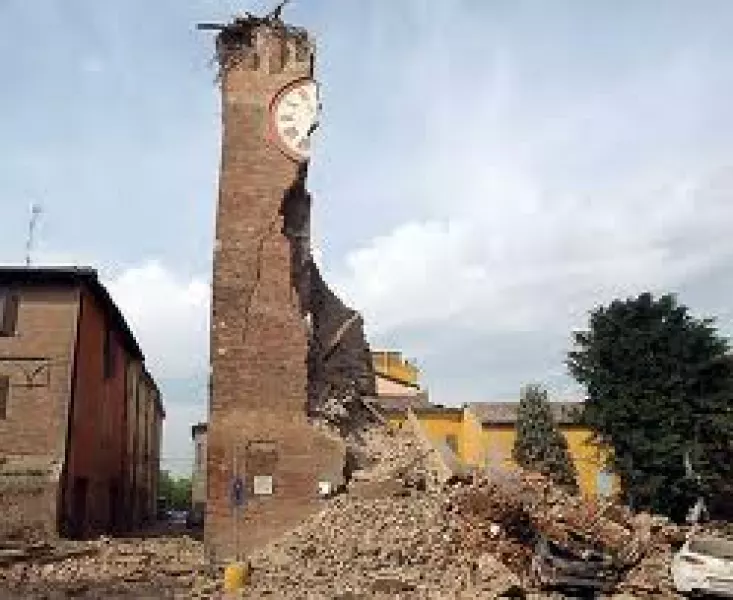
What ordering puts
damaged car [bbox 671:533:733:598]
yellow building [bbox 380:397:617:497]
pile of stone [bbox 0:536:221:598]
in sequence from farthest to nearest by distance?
yellow building [bbox 380:397:617:497] → damaged car [bbox 671:533:733:598] → pile of stone [bbox 0:536:221:598]

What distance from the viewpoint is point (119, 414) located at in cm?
3139

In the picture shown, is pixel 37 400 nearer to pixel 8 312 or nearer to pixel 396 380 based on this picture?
pixel 8 312

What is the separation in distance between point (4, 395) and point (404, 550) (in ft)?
38.0

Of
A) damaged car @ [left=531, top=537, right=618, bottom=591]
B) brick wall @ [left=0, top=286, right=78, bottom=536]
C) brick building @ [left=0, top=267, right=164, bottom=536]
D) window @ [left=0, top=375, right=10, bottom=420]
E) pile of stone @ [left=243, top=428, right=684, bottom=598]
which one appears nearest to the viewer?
pile of stone @ [left=243, top=428, right=684, bottom=598]

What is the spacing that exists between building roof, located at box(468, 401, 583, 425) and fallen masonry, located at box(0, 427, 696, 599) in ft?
74.3

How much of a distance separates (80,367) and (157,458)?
26361 mm

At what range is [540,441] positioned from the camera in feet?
125

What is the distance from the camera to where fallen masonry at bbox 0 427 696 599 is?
14727 millimetres

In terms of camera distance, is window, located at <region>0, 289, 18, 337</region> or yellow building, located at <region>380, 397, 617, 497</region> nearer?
window, located at <region>0, 289, 18, 337</region>

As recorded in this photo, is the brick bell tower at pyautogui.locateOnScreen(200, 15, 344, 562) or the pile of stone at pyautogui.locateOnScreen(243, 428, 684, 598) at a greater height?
the brick bell tower at pyautogui.locateOnScreen(200, 15, 344, 562)

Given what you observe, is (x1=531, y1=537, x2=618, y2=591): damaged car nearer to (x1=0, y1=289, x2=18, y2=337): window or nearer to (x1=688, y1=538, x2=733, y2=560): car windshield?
(x1=688, y1=538, x2=733, y2=560): car windshield

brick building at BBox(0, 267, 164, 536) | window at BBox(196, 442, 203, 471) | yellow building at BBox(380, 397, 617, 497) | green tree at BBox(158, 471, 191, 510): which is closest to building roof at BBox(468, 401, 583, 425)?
yellow building at BBox(380, 397, 617, 497)

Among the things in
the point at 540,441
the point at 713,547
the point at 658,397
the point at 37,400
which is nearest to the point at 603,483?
the point at 540,441

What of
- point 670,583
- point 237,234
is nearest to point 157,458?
point 237,234
